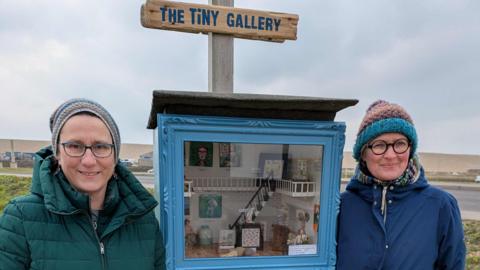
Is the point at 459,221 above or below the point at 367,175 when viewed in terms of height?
below

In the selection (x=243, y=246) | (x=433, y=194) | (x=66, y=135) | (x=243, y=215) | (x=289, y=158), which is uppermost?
(x=66, y=135)

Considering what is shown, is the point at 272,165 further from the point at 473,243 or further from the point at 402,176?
the point at 473,243

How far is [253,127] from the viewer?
1.28 metres

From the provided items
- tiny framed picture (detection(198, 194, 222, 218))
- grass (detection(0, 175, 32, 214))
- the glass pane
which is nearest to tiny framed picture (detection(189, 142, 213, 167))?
the glass pane

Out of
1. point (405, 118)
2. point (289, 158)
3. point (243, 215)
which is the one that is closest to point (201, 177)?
point (243, 215)

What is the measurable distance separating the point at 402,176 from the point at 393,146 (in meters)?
0.14

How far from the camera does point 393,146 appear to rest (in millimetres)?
1278

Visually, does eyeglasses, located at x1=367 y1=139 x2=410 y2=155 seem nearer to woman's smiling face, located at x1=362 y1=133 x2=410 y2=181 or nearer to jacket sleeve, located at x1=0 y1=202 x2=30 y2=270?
woman's smiling face, located at x1=362 y1=133 x2=410 y2=181

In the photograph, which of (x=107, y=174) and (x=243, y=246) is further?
(x=243, y=246)

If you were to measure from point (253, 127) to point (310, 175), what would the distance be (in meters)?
0.41

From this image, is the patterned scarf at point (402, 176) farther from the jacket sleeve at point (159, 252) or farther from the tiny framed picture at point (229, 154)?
the jacket sleeve at point (159, 252)

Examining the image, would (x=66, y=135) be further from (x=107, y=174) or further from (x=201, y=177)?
(x=201, y=177)

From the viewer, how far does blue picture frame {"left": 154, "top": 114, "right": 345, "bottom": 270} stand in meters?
1.21

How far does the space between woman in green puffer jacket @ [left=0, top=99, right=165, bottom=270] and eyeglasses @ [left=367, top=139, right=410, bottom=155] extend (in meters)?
0.97
